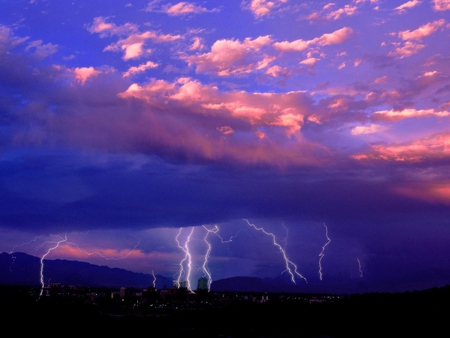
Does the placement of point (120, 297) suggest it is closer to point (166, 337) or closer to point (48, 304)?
point (48, 304)

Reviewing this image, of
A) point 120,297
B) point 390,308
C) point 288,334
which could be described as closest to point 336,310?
point 390,308

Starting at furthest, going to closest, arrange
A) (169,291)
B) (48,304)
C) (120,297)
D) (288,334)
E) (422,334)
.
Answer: (169,291) → (120,297) → (48,304) → (288,334) → (422,334)

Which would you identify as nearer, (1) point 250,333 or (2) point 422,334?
(2) point 422,334

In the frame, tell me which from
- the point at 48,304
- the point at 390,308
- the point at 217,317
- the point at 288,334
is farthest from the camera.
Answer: the point at 217,317

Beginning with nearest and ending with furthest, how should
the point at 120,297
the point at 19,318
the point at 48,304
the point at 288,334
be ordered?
the point at 19,318 < the point at 288,334 < the point at 48,304 < the point at 120,297

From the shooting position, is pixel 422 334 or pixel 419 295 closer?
pixel 422 334

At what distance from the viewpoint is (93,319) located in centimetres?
7019

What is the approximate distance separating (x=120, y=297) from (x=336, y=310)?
67.1 metres

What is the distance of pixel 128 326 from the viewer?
67688 millimetres

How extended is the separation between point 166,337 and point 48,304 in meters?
28.9

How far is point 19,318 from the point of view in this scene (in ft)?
195

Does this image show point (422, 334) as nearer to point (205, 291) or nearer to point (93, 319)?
point (93, 319)

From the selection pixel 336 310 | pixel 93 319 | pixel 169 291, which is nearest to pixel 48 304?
pixel 93 319

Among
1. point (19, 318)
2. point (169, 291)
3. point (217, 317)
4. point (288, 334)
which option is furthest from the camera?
point (169, 291)
